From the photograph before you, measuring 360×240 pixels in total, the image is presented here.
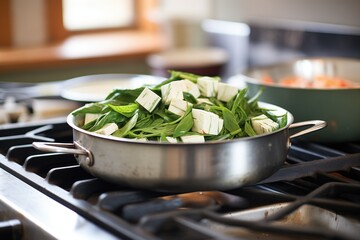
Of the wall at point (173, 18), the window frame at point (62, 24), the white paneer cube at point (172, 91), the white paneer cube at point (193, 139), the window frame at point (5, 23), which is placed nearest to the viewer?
the white paneer cube at point (193, 139)

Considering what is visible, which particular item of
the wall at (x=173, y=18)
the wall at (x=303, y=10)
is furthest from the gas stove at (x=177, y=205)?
the wall at (x=173, y=18)

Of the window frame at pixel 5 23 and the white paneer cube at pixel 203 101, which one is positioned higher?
the white paneer cube at pixel 203 101

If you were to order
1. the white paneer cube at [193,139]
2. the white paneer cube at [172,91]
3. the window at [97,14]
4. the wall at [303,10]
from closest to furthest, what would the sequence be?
the white paneer cube at [193,139] → the white paneer cube at [172,91] → the wall at [303,10] → the window at [97,14]

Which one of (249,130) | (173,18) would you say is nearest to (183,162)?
(249,130)

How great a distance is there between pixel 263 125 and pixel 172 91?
0.15m

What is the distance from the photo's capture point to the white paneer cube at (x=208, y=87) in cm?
113

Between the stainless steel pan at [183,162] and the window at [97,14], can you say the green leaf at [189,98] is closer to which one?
the stainless steel pan at [183,162]

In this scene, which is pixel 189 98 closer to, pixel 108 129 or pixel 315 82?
pixel 108 129

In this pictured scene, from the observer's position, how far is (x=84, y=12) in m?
4.01

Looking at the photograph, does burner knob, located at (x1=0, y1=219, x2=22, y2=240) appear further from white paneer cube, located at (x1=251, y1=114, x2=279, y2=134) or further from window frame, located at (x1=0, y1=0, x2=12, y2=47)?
window frame, located at (x1=0, y1=0, x2=12, y2=47)

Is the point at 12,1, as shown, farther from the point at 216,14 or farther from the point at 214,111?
the point at 214,111

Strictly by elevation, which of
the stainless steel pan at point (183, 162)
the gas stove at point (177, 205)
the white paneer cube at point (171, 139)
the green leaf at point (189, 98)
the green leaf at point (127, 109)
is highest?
the green leaf at point (189, 98)

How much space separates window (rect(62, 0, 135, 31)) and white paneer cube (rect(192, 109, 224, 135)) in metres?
2.97

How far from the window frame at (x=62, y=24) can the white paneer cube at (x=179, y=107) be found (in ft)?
9.37
